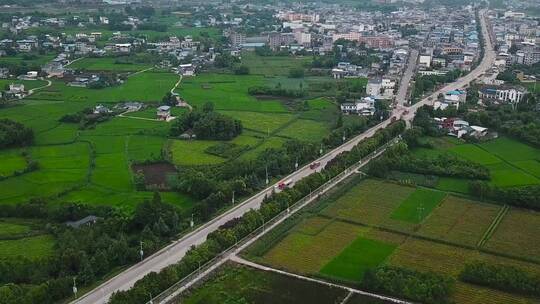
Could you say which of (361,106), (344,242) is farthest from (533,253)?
A: (361,106)

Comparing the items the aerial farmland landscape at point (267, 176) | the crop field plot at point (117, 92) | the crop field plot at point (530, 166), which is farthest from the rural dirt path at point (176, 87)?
the crop field plot at point (530, 166)

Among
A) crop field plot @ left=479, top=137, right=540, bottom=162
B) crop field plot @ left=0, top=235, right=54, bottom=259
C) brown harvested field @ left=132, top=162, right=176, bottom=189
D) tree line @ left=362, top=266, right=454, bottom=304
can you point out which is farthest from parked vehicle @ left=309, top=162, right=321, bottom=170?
crop field plot @ left=0, top=235, right=54, bottom=259

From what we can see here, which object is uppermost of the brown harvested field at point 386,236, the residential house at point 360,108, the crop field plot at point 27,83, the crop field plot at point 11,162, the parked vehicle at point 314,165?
the crop field plot at point 27,83

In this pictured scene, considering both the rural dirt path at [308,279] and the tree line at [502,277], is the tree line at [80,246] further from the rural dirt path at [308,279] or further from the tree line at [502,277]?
the tree line at [502,277]

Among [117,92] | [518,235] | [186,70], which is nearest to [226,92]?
[117,92]

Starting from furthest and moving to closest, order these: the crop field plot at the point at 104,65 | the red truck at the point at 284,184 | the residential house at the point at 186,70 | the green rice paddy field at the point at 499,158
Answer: the crop field plot at the point at 104,65, the residential house at the point at 186,70, the green rice paddy field at the point at 499,158, the red truck at the point at 284,184

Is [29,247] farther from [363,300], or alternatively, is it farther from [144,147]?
[144,147]

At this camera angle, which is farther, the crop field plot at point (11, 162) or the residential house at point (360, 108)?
the residential house at point (360, 108)
